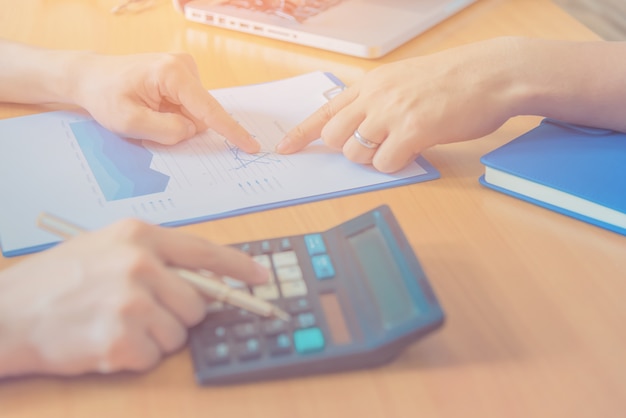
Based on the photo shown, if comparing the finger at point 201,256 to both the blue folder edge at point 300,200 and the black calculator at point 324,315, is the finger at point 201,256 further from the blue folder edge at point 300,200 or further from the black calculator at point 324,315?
the blue folder edge at point 300,200

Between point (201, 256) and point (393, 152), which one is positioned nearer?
point (201, 256)

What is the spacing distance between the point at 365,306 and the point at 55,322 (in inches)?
8.6

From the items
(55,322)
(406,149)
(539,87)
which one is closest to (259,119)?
(406,149)

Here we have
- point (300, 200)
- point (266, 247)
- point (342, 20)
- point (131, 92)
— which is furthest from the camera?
point (342, 20)

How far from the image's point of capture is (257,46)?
1.05 meters

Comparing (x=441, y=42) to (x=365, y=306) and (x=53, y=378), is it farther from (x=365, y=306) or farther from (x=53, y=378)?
(x=53, y=378)

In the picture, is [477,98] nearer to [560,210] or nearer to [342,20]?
[560,210]

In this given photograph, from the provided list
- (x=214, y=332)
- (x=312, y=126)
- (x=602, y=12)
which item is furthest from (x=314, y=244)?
(x=602, y=12)

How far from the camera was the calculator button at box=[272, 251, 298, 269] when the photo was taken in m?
0.58

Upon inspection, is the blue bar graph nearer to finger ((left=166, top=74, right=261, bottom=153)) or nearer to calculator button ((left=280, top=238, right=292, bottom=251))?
finger ((left=166, top=74, right=261, bottom=153))

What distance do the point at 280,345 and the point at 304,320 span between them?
3 cm

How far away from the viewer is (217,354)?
0.50 meters

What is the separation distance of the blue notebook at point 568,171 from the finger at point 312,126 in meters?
0.17

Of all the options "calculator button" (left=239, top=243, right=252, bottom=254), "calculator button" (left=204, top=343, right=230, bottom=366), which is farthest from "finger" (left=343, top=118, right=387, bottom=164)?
"calculator button" (left=204, top=343, right=230, bottom=366)
